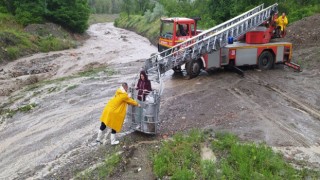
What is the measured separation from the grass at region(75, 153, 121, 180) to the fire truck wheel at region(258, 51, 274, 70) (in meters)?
12.0

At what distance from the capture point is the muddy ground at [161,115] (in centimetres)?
991

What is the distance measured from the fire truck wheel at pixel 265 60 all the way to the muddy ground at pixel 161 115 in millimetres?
553

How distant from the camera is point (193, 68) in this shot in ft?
59.4

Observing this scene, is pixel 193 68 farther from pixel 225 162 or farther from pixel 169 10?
pixel 169 10

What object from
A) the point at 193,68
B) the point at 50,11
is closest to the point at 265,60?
the point at 193,68

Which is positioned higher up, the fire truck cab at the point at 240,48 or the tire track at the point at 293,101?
the fire truck cab at the point at 240,48

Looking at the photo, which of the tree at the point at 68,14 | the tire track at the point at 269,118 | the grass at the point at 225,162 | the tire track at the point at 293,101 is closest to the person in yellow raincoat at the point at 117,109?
the grass at the point at 225,162

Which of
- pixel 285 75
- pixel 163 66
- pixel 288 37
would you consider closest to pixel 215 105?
pixel 163 66

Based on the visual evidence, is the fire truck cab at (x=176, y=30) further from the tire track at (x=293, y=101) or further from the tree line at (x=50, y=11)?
the tree line at (x=50, y=11)

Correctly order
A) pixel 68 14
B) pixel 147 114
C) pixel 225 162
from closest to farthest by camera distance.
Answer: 1. pixel 225 162
2. pixel 147 114
3. pixel 68 14

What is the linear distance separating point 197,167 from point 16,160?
525cm

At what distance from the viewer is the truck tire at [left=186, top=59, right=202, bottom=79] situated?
17984mm

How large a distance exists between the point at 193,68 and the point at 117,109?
852 cm

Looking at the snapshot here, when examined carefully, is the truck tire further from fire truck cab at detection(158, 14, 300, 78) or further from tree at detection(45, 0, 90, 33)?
tree at detection(45, 0, 90, 33)
